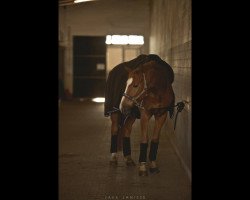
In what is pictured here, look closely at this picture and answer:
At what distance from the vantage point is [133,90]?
6.54 m

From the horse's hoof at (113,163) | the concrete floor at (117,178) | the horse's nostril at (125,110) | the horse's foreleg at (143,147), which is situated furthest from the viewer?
the horse's hoof at (113,163)

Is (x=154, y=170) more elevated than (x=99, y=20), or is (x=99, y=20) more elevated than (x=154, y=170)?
(x=99, y=20)

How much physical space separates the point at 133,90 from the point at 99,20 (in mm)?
11899

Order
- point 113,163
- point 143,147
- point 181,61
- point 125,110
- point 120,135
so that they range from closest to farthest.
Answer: point 143,147
point 125,110
point 120,135
point 113,163
point 181,61

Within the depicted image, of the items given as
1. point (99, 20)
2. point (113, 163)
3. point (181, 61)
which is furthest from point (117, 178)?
point (99, 20)

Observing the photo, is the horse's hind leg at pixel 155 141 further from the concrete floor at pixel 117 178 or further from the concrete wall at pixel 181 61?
the concrete wall at pixel 181 61

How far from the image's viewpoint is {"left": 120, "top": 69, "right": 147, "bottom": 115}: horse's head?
6520 millimetres

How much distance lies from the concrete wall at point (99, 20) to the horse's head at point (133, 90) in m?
8.45

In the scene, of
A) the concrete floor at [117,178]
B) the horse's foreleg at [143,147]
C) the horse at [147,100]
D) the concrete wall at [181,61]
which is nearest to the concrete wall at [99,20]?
the concrete wall at [181,61]

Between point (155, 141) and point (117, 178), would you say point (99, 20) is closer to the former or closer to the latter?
point (155, 141)

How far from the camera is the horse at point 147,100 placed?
652cm
